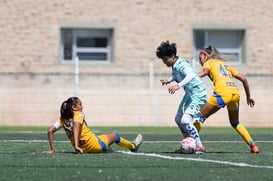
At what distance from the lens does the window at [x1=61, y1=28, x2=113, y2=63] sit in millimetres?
28781

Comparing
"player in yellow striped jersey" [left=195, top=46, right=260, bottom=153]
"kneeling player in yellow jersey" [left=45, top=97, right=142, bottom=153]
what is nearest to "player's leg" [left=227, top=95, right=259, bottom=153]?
"player in yellow striped jersey" [left=195, top=46, right=260, bottom=153]

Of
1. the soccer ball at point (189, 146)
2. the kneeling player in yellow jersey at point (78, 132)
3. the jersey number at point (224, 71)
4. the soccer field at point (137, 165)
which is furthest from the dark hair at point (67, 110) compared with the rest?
the jersey number at point (224, 71)

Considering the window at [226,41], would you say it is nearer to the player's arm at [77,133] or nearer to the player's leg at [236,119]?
the player's leg at [236,119]

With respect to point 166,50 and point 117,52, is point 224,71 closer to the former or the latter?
point 166,50

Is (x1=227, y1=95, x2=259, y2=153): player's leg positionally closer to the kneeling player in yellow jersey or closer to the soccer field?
the soccer field

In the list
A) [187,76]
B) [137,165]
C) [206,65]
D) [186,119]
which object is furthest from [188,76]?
[137,165]

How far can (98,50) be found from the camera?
28.9 metres

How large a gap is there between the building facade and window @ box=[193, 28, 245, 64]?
3 cm

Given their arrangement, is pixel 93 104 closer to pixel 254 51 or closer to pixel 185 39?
pixel 185 39

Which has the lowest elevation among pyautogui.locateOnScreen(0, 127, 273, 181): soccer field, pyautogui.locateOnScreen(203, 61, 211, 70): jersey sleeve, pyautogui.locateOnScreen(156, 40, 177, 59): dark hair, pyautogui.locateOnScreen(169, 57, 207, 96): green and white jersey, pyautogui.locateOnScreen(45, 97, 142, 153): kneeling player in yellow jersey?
pyautogui.locateOnScreen(0, 127, 273, 181): soccer field

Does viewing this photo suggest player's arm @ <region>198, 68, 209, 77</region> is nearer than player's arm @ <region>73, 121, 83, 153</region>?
No

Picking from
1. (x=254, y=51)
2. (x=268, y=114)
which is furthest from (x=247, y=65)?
(x=268, y=114)

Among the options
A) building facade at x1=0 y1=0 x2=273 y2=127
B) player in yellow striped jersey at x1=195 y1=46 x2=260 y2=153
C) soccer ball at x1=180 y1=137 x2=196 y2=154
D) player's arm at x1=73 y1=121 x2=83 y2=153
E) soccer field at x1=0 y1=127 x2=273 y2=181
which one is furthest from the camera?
building facade at x1=0 y1=0 x2=273 y2=127

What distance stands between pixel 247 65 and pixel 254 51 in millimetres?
506
